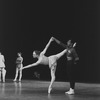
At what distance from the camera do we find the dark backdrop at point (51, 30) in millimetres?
16500

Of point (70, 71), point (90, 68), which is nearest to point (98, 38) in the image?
point (90, 68)

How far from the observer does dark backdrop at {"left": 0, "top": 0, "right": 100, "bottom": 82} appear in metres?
Answer: 16.5

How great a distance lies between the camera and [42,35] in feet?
58.5

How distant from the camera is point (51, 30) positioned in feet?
57.3

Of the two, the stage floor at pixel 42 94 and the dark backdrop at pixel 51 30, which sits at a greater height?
the dark backdrop at pixel 51 30

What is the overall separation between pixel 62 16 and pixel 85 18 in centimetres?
129

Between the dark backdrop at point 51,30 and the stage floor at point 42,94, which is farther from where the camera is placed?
the dark backdrop at point 51,30

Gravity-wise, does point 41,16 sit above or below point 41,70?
above

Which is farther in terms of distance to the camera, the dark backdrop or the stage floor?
the dark backdrop

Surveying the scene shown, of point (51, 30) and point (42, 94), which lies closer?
point (42, 94)

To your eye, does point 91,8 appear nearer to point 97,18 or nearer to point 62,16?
point 97,18

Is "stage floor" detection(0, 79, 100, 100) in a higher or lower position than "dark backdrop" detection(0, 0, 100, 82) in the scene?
lower

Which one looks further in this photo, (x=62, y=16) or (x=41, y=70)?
(x=41, y=70)

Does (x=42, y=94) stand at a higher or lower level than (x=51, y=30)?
lower
